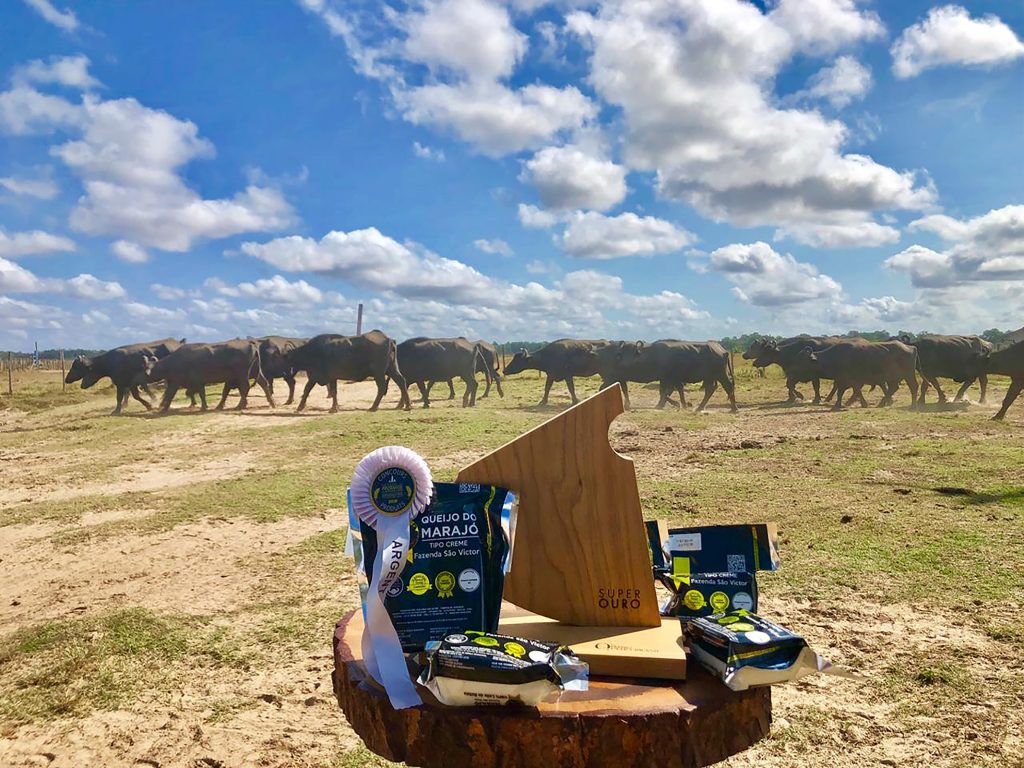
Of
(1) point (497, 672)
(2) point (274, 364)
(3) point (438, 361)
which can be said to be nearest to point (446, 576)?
(1) point (497, 672)

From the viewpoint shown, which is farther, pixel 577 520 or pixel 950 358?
pixel 950 358

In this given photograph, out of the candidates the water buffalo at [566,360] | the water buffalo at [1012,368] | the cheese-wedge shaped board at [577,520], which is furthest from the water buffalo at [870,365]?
the cheese-wedge shaped board at [577,520]

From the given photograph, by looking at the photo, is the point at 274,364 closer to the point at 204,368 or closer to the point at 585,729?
the point at 204,368

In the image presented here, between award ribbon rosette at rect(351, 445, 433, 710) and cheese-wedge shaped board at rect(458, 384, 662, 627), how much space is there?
0.95ft

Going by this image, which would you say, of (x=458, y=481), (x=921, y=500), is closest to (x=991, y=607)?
(x=921, y=500)

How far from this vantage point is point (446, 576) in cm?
220

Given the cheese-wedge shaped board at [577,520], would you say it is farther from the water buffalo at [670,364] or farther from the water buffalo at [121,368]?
the water buffalo at [121,368]

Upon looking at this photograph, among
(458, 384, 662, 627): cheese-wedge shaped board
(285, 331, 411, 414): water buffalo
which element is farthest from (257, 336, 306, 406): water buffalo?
(458, 384, 662, 627): cheese-wedge shaped board

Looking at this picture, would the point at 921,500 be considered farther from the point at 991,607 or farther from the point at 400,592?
the point at 400,592

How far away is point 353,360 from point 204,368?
442 centimetres

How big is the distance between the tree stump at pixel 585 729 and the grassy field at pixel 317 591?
173cm

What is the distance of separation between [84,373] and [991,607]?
25.1 metres

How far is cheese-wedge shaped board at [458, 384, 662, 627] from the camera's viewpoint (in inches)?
97.0

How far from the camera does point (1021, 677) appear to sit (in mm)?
4000
